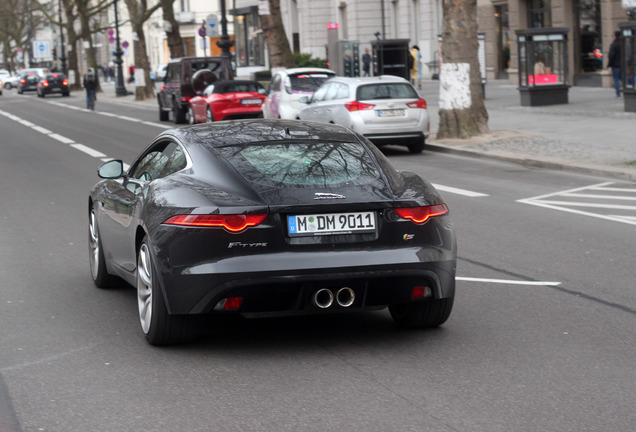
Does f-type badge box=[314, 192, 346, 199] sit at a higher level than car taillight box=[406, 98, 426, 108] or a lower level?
lower

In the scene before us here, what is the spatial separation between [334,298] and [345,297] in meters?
0.07

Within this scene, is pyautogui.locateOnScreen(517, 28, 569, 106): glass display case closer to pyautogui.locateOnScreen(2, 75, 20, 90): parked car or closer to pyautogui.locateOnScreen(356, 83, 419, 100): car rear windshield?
pyautogui.locateOnScreen(356, 83, 419, 100): car rear windshield

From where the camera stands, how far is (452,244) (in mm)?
6543

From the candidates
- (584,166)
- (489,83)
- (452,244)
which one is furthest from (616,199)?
(489,83)

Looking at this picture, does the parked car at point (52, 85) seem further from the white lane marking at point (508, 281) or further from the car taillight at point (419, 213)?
the car taillight at point (419, 213)

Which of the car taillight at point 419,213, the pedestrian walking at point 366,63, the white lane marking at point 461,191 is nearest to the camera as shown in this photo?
the car taillight at point 419,213

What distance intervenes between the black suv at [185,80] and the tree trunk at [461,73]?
13382 mm

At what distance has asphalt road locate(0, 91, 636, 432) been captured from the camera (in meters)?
5.13

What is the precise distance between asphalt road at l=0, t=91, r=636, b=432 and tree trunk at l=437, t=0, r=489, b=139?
444 inches

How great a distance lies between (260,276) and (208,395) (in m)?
0.77

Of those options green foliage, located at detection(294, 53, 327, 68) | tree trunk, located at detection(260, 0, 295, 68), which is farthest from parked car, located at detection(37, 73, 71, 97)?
tree trunk, located at detection(260, 0, 295, 68)

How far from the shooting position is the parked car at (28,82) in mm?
80312

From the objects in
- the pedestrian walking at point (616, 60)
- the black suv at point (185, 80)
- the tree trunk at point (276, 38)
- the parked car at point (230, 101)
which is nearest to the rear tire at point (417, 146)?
the parked car at point (230, 101)

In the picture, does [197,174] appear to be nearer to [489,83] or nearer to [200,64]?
[200,64]
